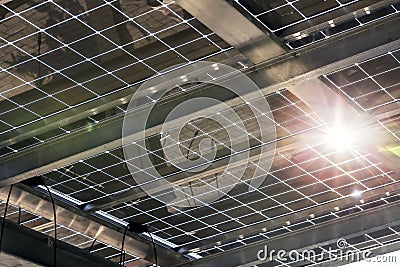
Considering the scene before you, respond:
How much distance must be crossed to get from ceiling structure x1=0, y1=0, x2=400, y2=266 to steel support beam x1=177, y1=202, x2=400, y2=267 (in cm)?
2

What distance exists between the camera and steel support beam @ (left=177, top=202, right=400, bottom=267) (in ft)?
39.0

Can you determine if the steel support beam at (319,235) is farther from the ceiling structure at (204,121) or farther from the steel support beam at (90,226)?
the steel support beam at (90,226)

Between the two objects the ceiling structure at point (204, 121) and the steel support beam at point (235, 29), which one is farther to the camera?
the ceiling structure at point (204, 121)

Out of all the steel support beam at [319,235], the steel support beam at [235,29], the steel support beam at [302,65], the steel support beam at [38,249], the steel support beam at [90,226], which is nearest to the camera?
the steel support beam at [235,29]

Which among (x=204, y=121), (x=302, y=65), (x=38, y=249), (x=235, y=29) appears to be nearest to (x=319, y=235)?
(x=204, y=121)

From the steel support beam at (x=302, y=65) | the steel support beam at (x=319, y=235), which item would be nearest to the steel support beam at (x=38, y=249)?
the steel support beam at (x=302, y=65)

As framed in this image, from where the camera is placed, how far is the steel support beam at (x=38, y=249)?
434 inches

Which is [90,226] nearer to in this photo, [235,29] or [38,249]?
[38,249]

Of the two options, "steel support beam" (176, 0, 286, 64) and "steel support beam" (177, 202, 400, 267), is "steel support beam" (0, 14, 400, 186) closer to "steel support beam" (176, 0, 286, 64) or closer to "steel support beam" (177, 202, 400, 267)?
"steel support beam" (176, 0, 286, 64)

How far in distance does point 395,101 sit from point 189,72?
214cm

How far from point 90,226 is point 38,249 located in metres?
0.91

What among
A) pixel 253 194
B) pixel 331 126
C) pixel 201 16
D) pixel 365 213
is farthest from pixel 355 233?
pixel 201 16

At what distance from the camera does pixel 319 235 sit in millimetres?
12266

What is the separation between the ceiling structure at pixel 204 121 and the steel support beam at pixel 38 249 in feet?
0.96
